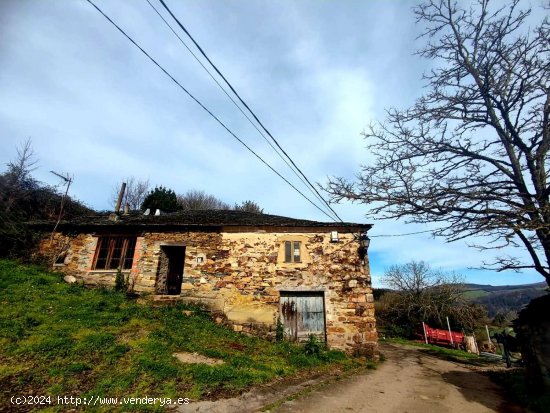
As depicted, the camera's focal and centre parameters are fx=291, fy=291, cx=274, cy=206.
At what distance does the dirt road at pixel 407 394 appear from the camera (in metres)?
5.67

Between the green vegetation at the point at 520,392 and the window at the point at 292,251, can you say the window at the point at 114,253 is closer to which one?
the window at the point at 292,251

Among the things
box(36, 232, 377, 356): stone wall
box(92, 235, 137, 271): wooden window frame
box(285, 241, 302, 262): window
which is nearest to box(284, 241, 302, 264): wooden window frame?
box(285, 241, 302, 262): window

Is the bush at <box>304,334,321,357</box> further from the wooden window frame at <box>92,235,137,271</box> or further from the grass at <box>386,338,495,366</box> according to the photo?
the wooden window frame at <box>92,235,137,271</box>

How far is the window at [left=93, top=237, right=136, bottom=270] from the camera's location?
12273 millimetres

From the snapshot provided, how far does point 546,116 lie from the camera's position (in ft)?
22.3

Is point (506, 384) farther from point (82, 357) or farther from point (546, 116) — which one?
point (82, 357)

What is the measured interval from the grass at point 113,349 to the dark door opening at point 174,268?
71.5 inches

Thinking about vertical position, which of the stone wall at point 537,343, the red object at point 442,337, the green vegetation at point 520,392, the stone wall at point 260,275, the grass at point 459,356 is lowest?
the grass at point 459,356

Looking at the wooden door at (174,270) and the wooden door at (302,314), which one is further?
the wooden door at (174,270)

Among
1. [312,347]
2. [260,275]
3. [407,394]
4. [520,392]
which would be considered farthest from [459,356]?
[260,275]

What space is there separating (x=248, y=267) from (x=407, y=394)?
21.2 ft

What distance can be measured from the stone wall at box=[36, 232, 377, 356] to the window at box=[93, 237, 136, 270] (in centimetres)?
35

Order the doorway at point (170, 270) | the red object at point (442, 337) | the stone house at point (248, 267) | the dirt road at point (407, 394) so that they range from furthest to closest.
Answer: the red object at point (442, 337)
the doorway at point (170, 270)
the stone house at point (248, 267)
the dirt road at point (407, 394)

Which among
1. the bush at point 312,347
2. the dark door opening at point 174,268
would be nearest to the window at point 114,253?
the dark door opening at point 174,268
